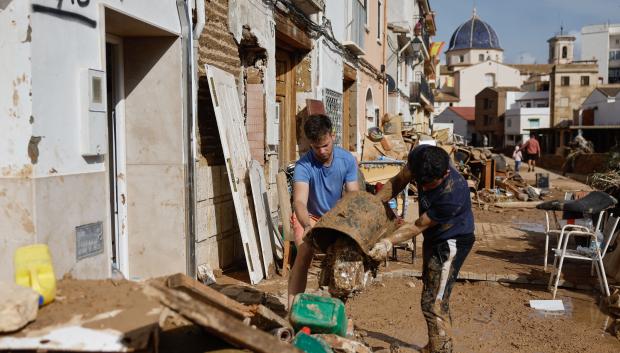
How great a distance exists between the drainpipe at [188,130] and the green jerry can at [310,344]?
7.61ft

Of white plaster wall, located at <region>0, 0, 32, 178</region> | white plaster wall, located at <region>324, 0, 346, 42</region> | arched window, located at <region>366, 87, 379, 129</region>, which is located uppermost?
white plaster wall, located at <region>324, 0, 346, 42</region>

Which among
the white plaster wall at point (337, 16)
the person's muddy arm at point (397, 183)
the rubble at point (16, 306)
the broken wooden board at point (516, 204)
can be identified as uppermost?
the white plaster wall at point (337, 16)

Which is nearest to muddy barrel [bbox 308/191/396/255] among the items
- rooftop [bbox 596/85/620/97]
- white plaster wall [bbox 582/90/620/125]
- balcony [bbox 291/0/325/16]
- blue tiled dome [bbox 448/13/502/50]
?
balcony [bbox 291/0/325/16]

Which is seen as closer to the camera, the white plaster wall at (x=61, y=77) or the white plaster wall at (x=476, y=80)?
the white plaster wall at (x=61, y=77)

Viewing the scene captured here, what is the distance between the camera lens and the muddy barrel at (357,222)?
3.99 meters

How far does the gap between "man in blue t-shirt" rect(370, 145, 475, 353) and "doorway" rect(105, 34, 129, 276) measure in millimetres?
2636

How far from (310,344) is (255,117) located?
4589 mm

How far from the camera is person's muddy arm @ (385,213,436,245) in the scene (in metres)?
4.24

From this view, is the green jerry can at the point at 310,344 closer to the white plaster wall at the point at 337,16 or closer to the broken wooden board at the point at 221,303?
the broken wooden board at the point at 221,303

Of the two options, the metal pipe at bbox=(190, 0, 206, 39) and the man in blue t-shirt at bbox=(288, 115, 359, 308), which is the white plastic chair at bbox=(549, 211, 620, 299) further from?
the metal pipe at bbox=(190, 0, 206, 39)

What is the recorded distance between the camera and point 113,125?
566cm

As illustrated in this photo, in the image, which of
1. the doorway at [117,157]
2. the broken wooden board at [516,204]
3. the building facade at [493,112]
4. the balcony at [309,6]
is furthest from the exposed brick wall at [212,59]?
the building facade at [493,112]

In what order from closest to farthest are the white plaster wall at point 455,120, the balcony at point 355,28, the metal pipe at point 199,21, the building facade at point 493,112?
the metal pipe at point 199,21, the balcony at point 355,28, the building facade at point 493,112, the white plaster wall at point 455,120

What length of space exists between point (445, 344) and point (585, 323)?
204cm
